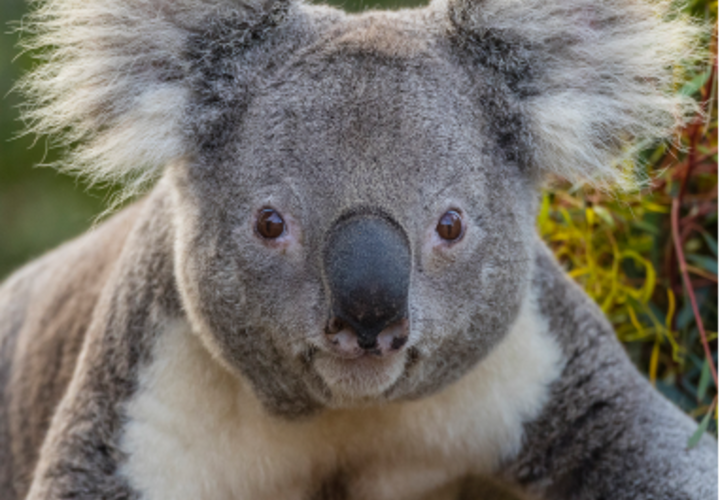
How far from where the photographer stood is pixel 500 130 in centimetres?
224

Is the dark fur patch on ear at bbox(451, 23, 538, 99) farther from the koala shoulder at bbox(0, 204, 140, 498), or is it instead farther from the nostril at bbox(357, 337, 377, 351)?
the koala shoulder at bbox(0, 204, 140, 498)

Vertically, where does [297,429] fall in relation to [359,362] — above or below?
below

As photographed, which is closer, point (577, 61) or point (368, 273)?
point (368, 273)

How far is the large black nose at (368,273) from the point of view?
1851 mm

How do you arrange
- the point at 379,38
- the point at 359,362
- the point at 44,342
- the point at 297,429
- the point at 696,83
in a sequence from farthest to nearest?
the point at 44,342 < the point at 696,83 < the point at 297,429 < the point at 379,38 < the point at 359,362

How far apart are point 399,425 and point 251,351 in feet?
1.79

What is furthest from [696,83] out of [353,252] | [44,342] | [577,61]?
[44,342]

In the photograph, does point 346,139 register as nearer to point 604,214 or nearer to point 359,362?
point 359,362

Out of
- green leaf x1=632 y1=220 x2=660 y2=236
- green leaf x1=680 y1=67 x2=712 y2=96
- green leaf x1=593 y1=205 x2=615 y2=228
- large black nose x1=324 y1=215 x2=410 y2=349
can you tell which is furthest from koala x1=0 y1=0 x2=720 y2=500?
green leaf x1=632 y1=220 x2=660 y2=236

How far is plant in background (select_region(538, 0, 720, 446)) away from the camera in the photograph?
301 cm

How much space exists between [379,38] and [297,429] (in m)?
0.98

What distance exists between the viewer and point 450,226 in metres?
2.05

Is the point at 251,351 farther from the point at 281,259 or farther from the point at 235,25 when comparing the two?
the point at 235,25

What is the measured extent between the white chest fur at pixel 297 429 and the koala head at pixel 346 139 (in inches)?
8.5
